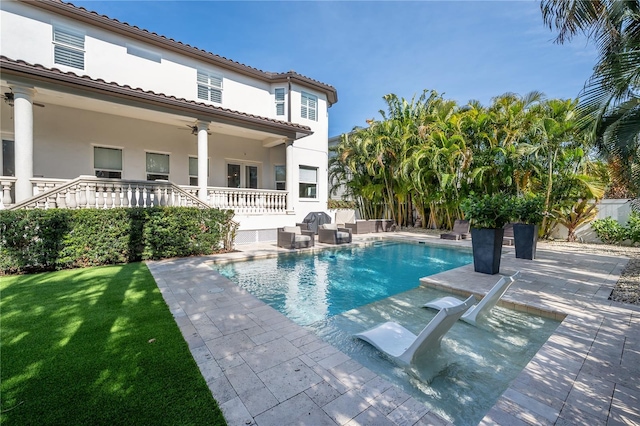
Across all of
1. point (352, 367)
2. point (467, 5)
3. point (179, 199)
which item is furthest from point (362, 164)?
point (352, 367)

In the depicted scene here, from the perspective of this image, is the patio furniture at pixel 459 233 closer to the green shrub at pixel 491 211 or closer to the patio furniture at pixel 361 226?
the patio furniture at pixel 361 226

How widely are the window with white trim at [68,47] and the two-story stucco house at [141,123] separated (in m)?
0.04

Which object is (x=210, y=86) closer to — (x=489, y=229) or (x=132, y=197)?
(x=132, y=197)

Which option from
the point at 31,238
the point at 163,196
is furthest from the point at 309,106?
A: the point at 31,238

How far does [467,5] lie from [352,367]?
12407 millimetres

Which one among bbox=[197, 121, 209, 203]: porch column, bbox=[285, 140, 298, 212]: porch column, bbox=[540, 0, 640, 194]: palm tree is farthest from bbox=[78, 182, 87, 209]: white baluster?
bbox=[540, 0, 640, 194]: palm tree

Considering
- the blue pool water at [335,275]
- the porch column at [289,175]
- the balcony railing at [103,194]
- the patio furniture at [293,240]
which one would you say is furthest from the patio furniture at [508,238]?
the balcony railing at [103,194]

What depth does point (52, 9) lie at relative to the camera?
1070cm

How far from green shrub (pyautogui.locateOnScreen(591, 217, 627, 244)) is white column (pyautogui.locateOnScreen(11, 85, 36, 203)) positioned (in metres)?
22.7

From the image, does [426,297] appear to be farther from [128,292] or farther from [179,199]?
[179,199]

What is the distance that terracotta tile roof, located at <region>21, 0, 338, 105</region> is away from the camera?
10750 millimetres

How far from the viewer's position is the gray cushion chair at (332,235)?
13.5 m

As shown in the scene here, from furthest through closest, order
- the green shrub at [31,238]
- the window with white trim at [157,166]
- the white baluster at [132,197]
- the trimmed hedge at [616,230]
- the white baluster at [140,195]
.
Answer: the window with white trim at [157,166] → the trimmed hedge at [616,230] → the white baluster at [140,195] → the white baluster at [132,197] → the green shrub at [31,238]

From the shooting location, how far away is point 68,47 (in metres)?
11.2
